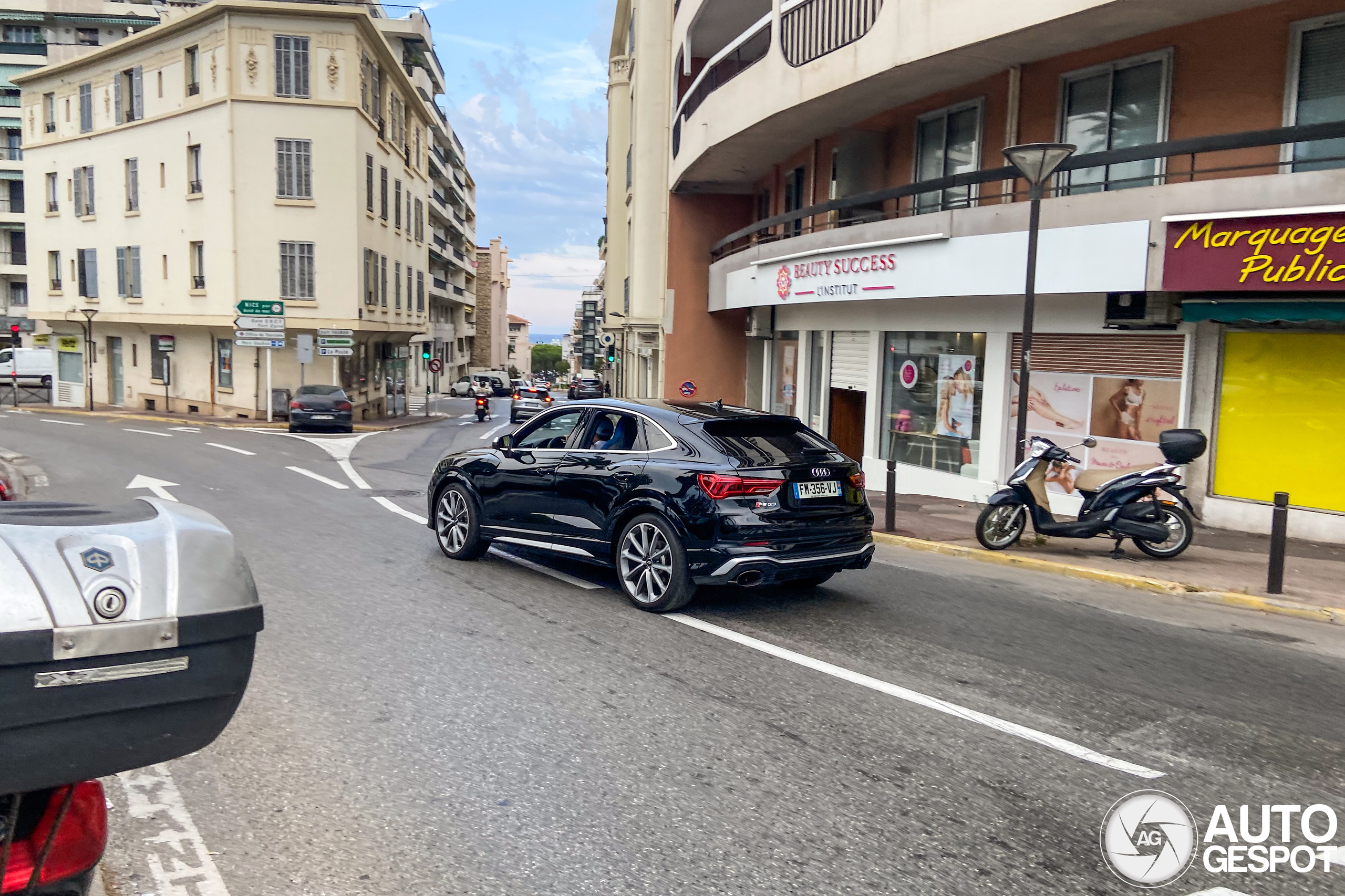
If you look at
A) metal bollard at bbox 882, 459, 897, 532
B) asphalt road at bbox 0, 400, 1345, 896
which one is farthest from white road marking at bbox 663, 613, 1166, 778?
metal bollard at bbox 882, 459, 897, 532

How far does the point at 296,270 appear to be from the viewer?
35.9 meters

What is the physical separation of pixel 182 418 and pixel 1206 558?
33944 millimetres

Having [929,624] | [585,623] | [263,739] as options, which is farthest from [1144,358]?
[263,739]

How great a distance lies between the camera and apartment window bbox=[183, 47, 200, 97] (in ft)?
119

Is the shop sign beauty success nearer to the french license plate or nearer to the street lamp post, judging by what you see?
the street lamp post

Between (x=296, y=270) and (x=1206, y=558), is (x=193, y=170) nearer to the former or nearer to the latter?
(x=296, y=270)

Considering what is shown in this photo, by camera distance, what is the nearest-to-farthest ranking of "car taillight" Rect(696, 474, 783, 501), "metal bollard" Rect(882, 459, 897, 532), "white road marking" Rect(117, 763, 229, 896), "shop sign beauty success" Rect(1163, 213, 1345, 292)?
"white road marking" Rect(117, 763, 229, 896) → "car taillight" Rect(696, 474, 783, 501) → "shop sign beauty success" Rect(1163, 213, 1345, 292) → "metal bollard" Rect(882, 459, 897, 532)

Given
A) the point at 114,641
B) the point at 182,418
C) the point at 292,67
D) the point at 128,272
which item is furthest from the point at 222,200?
the point at 114,641

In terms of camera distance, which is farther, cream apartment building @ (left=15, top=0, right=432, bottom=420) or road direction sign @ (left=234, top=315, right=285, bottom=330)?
cream apartment building @ (left=15, top=0, right=432, bottom=420)

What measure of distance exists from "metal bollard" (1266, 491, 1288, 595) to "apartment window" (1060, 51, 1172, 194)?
210 inches

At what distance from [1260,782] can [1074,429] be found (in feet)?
32.0

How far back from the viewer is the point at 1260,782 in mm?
4637

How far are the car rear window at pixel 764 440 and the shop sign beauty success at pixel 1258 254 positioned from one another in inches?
230

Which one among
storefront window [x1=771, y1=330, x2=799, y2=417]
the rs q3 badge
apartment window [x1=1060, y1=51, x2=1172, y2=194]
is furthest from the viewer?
storefront window [x1=771, y1=330, x2=799, y2=417]
